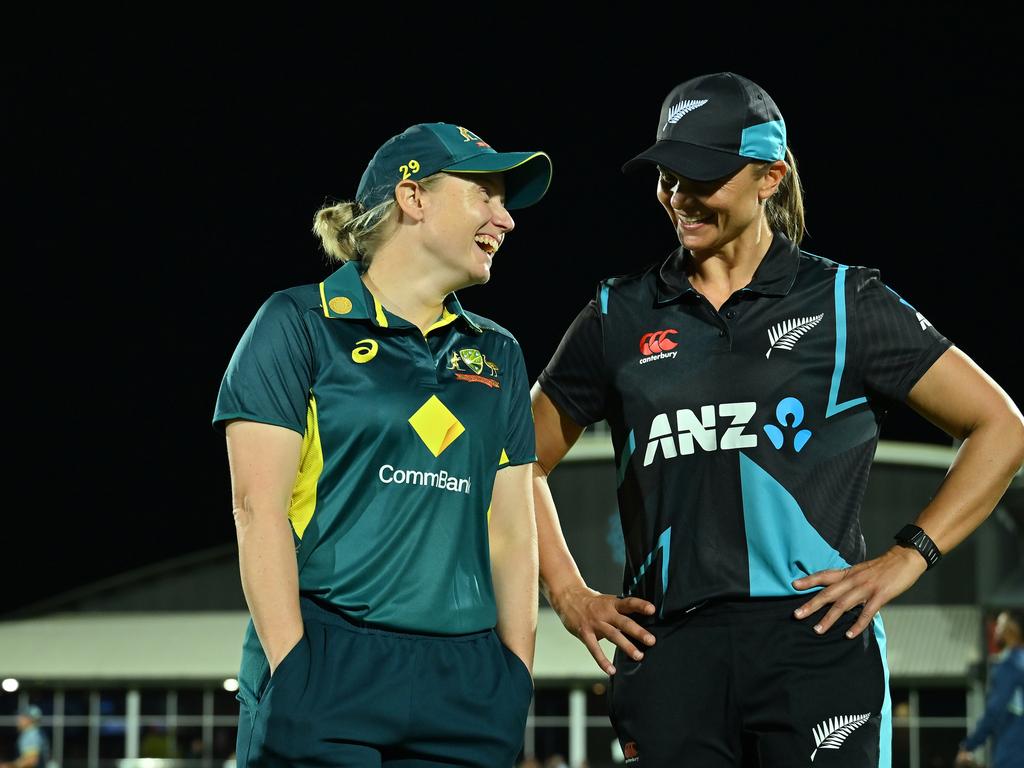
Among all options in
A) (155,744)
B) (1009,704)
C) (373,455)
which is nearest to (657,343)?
(373,455)

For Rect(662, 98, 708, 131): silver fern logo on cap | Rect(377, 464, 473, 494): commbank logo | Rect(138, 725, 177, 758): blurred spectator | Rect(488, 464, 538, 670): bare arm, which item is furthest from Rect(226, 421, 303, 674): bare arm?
Rect(138, 725, 177, 758): blurred spectator

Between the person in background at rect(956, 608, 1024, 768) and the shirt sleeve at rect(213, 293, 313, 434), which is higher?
the shirt sleeve at rect(213, 293, 313, 434)

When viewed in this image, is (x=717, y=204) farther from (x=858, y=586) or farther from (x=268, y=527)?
(x=268, y=527)

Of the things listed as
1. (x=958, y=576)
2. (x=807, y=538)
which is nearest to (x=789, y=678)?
(x=807, y=538)

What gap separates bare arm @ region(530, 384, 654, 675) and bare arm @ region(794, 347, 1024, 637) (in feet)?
1.92

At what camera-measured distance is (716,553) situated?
3.55 meters

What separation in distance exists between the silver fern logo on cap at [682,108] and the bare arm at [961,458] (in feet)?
2.95

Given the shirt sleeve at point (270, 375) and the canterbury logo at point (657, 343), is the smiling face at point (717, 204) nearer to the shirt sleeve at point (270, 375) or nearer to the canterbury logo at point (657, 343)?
the canterbury logo at point (657, 343)

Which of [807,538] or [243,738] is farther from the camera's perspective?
[807,538]

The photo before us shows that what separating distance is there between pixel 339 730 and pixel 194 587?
29.7 meters

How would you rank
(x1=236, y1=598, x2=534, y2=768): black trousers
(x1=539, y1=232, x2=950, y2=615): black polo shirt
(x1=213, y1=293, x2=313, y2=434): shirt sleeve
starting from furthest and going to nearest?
(x1=539, y1=232, x2=950, y2=615): black polo shirt → (x1=213, y1=293, x2=313, y2=434): shirt sleeve → (x1=236, y1=598, x2=534, y2=768): black trousers

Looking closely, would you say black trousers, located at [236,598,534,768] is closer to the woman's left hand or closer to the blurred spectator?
the woman's left hand

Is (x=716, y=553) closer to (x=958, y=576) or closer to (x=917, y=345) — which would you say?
(x=917, y=345)

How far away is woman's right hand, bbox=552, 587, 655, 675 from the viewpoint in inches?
141
